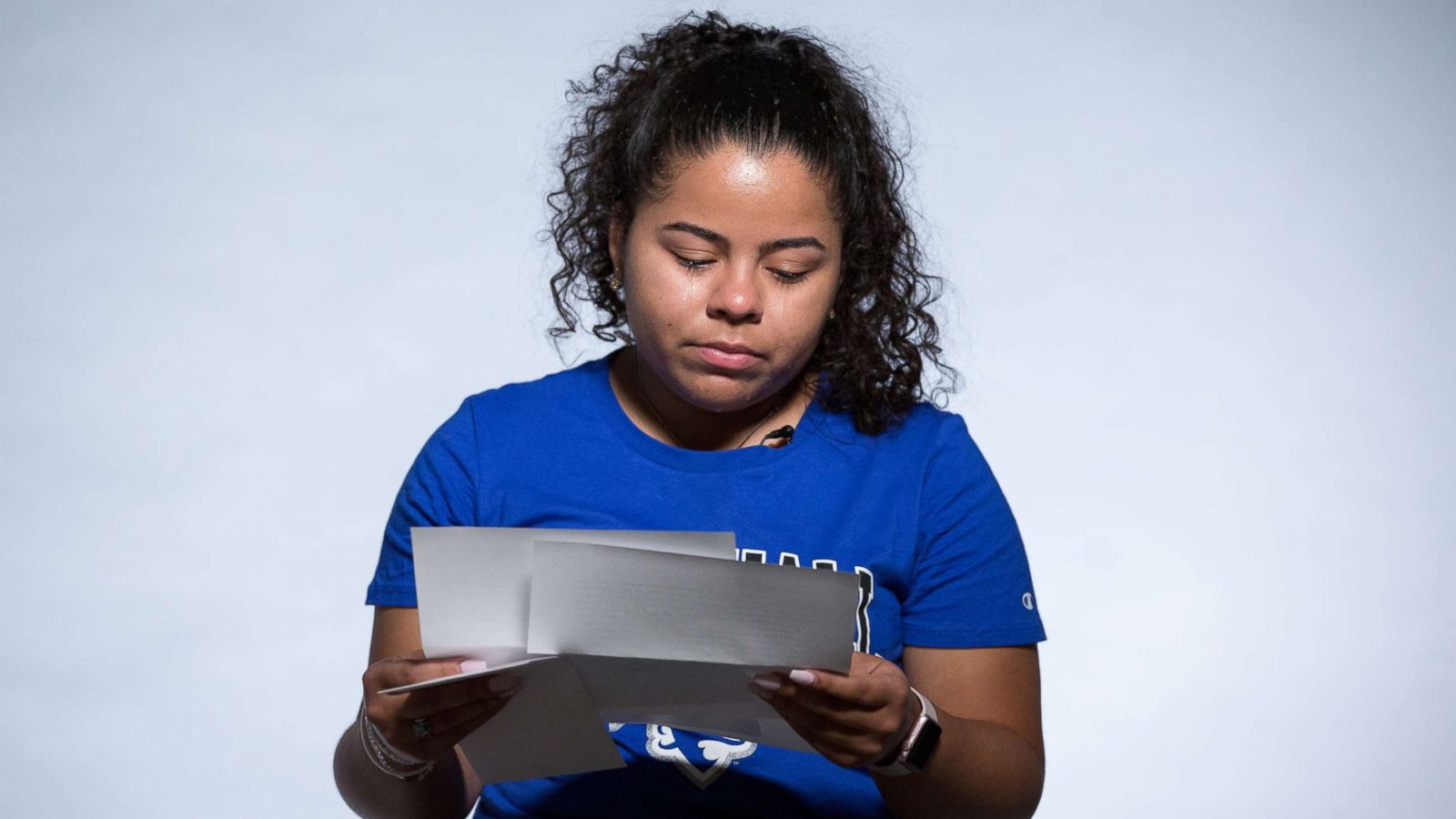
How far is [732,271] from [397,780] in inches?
20.5

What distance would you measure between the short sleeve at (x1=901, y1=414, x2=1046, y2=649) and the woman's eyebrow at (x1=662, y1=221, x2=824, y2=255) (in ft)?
0.82

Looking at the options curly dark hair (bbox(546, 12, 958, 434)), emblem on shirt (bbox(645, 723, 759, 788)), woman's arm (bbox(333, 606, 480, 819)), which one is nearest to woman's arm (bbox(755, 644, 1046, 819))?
emblem on shirt (bbox(645, 723, 759, 788))

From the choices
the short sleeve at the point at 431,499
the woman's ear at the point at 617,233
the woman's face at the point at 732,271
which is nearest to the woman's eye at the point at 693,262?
the woman's face at the point at 732,271

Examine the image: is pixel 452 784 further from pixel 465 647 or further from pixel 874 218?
pixel 874 218

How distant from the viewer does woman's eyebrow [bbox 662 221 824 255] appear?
4.42ft

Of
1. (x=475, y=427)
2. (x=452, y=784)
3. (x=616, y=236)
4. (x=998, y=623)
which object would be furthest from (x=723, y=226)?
(x=452, y=784)

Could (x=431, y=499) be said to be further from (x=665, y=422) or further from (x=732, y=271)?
(x=732, y=271)

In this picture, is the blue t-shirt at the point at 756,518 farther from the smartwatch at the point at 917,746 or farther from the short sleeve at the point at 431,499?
the smartwatch at the point at 917,746

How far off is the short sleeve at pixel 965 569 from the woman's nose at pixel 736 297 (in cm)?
25

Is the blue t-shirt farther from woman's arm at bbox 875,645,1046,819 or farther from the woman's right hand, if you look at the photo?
the woman's right hand

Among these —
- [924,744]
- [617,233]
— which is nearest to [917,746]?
[924,744]

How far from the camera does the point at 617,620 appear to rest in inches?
41.1

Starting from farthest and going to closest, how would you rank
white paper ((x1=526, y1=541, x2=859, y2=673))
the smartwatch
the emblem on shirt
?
1. the emblem on shirt
2. the smartwatch
3. white paper ((x1=526, y1=541, x2=859, y2=673))

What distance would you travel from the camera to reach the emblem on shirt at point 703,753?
1.33m
